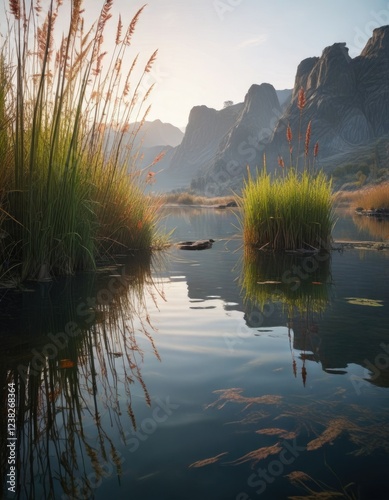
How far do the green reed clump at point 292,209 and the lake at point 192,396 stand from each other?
11.1ft

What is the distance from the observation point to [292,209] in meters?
7.44

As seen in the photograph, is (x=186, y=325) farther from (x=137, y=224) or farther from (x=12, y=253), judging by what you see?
(x=137, y=224)

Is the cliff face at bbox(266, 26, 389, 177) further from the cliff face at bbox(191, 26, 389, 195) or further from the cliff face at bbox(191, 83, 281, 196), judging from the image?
the cliff face at bbox(191, 83, 281, 196)

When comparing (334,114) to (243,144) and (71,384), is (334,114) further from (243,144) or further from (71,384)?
(71,384)

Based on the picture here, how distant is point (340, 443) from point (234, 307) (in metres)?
2.27

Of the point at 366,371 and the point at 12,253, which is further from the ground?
the point at 12,253

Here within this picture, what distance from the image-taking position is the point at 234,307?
12.8ft

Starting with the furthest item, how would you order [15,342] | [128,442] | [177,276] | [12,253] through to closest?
1. [177,276]
2. [12,253]
3. [15,342]
4. [128,442]

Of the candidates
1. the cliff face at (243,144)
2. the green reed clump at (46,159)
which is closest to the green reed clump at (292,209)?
the green reed clump at (46,159)

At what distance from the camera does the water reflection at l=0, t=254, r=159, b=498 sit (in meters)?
1.46

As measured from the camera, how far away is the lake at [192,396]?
4.72 feet

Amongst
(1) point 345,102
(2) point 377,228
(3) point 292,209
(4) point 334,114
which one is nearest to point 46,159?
(3) point 292,209

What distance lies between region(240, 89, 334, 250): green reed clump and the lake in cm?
337

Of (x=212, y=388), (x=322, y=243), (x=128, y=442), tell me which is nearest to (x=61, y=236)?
(x=212, y=388)
